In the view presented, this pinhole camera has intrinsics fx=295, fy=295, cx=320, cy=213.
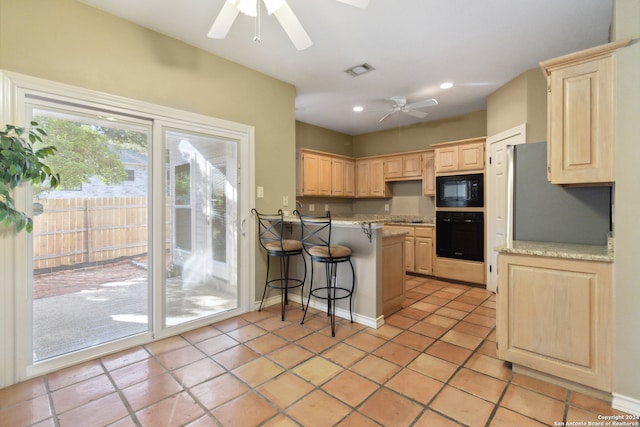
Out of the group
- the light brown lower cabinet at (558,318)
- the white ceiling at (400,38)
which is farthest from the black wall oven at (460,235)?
the light brown lower cabinet at (558,318)

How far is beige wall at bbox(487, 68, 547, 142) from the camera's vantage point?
128 inches

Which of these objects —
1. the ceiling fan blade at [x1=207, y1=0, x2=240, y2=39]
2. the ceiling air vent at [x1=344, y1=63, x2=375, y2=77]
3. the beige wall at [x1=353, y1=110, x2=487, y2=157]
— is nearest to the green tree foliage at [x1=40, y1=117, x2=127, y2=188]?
the ceiling fan blade at [x1=207, y1=0, x2=240, y2=39]

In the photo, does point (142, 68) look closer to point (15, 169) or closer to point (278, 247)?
point (15, 169)

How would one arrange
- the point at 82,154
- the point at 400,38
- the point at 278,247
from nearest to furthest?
the point at 82,154
the point at 400,38
the point at 278,247

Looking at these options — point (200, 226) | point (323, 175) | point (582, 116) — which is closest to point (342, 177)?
point (323, 175)

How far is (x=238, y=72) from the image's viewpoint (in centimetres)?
314

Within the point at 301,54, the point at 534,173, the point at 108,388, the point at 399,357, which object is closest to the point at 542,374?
the point at 399,357

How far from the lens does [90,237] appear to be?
239 centimetres

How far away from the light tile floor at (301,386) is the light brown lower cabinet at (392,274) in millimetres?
385

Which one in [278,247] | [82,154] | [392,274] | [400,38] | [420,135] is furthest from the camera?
[420,135]

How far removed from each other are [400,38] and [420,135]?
3.09 metres

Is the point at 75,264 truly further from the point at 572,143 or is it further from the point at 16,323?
the point at 572,143

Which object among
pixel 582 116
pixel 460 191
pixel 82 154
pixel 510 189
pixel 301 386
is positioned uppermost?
pixel 582 116

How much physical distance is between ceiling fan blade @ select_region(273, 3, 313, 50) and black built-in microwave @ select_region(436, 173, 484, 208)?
131 inches
